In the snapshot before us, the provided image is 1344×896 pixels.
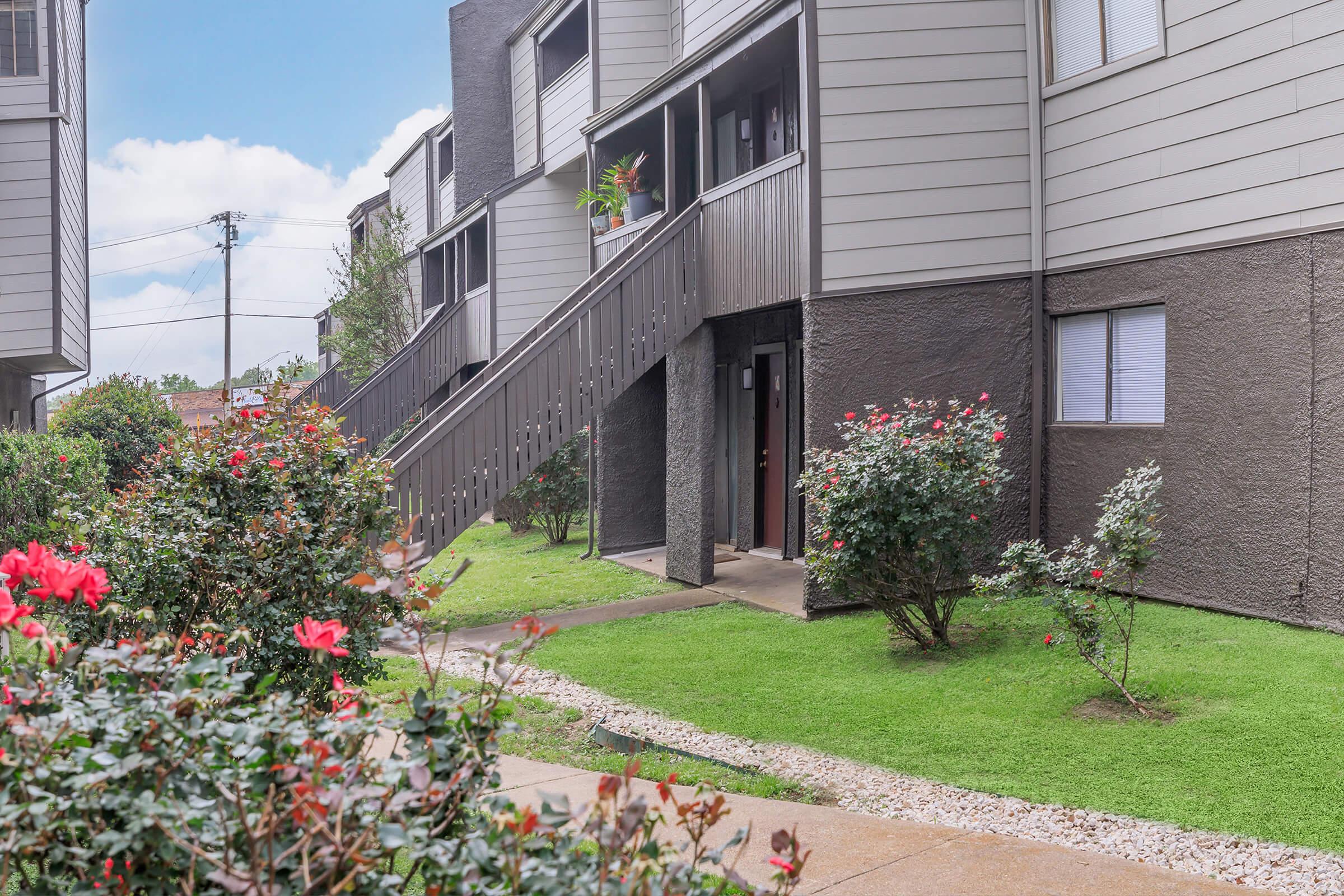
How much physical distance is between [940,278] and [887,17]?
8.00ft

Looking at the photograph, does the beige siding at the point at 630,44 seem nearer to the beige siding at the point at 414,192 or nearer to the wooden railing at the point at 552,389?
the wooden railing at the point at 552,389

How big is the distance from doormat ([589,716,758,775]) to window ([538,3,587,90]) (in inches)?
597

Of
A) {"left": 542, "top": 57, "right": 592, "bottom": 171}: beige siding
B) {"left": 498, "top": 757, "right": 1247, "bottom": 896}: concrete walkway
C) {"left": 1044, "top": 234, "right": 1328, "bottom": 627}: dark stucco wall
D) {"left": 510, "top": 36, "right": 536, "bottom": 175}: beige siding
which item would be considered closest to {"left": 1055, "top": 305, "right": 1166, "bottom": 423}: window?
{"left": 1044, "top": 234, "right": 1328, "bottom": 627}: dark stucco wall

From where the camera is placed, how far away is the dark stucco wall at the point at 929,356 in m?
9.84

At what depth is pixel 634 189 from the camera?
45.8 feet

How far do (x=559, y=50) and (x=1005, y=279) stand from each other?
1264cm

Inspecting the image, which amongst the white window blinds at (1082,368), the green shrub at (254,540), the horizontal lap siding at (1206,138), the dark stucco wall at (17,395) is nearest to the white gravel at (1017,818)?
the green shrub at (254,540)

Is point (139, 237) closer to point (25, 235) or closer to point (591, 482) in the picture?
point (25, 235)

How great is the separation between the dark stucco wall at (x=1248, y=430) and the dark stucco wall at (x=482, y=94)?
15.6m

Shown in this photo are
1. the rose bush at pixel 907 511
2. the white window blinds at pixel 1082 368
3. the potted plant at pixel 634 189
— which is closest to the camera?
the rose bush at pixel 907 511

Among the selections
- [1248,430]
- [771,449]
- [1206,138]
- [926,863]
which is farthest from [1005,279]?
[926,863]

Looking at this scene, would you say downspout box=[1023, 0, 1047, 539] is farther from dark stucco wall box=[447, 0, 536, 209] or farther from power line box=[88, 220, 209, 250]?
power line box=[88, 220, 209, 250]

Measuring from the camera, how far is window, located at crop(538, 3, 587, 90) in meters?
19.3

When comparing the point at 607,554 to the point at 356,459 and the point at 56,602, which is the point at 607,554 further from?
the point at 56,602
